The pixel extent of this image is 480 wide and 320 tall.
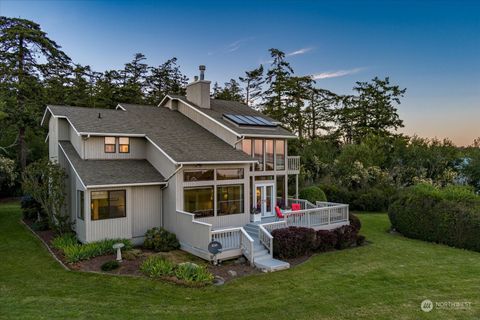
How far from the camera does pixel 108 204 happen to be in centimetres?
1348

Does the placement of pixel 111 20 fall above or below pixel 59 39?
below

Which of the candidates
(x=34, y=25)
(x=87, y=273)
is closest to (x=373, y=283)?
(x=87, y=273)

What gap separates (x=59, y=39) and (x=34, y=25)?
2.93m

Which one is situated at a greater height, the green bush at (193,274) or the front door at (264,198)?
the front door at (264,198)

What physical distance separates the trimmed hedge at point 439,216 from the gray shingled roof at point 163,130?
9.93 m

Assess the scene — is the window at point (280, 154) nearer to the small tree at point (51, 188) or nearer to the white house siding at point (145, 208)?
the white house siding at point (145, 208)

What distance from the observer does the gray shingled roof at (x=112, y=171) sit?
1340 centimetres

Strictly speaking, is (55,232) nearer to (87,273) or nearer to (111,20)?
(87,273)

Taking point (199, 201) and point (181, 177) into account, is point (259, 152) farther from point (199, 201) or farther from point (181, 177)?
point (181, 177)

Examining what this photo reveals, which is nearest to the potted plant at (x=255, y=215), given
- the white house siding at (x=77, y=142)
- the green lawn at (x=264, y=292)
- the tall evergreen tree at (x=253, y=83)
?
the green lawn at (x=264, y=292)


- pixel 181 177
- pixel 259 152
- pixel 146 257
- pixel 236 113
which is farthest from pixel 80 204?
pixel 236 113

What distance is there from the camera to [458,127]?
3234 cm

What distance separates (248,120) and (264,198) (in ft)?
15.1

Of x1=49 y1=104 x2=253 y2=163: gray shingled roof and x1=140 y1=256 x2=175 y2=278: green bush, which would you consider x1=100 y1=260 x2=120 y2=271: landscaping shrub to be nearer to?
x1=140 y1=256 x2=175 y2=278: green bush
